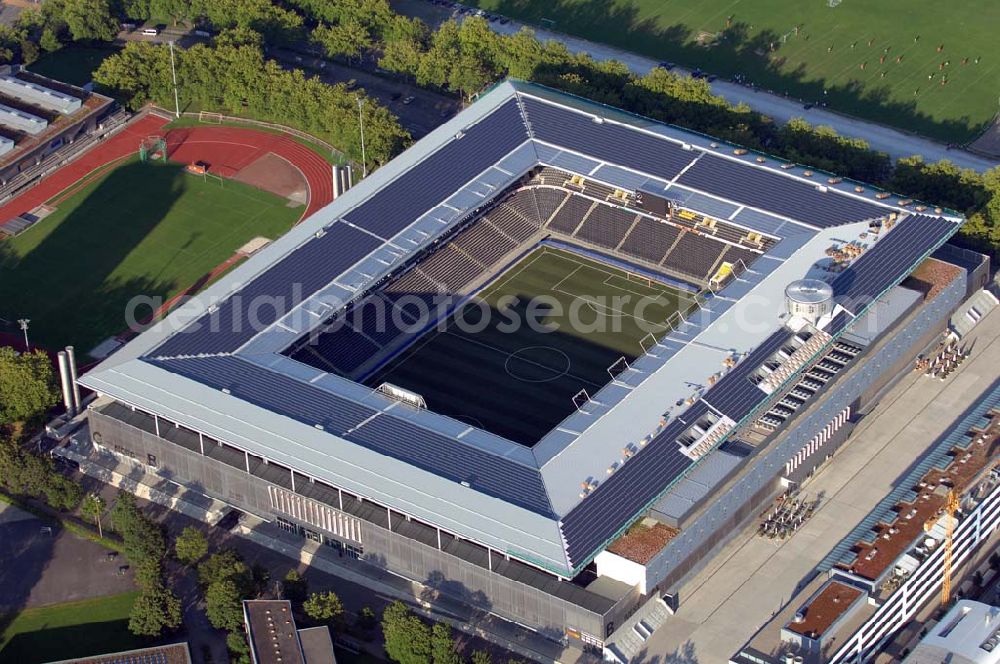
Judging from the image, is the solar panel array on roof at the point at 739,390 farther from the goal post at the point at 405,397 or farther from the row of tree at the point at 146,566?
the row of tree at the point at 146,566

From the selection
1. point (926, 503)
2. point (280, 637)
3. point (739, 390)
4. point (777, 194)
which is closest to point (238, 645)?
point (280, 637)

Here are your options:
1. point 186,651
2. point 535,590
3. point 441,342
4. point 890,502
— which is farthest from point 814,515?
point 186,651

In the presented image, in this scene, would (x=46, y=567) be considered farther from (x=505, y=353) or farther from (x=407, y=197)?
(x=407, y=197)

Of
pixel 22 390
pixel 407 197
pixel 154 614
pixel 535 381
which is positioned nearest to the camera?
pixel 154 614

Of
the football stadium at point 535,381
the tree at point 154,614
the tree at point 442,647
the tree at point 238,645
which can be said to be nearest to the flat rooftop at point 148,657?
the tree at point 154,614

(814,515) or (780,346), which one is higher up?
(780,346)

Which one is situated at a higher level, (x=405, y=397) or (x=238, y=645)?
(x=405, y=397)

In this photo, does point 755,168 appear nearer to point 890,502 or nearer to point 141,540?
point 890,502
